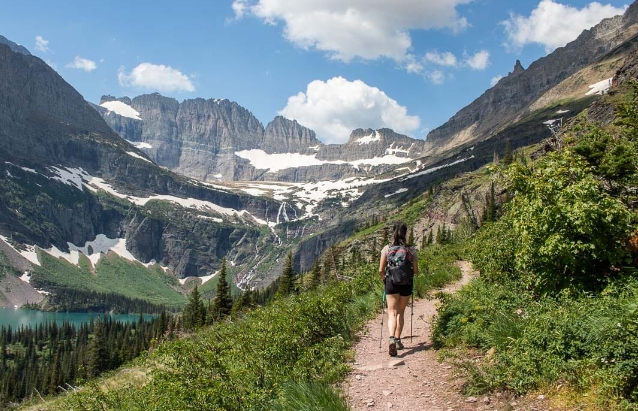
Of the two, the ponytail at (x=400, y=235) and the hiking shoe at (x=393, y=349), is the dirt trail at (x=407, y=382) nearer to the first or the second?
the hiking shoe at (x=393, y=349)

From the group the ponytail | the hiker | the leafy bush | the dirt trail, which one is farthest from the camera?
the ponytail

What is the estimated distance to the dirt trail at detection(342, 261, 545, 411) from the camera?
7191 millimetres

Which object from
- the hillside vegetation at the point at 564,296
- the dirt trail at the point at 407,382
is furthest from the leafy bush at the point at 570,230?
the dirt trail at the point at 407,382

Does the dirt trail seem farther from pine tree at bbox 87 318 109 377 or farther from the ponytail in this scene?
pine tree at bbox 87 318 109 377

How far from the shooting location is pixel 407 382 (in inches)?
340

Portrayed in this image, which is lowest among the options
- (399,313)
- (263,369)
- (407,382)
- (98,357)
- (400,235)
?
(98,357)

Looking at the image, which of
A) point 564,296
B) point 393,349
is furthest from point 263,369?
point 564,296

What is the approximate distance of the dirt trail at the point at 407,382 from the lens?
719 cm

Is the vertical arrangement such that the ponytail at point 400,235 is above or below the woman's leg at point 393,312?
above

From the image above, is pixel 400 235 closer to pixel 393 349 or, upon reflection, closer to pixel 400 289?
pixel 400 289

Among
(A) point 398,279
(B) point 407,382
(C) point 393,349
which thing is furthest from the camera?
(A) point 398,279

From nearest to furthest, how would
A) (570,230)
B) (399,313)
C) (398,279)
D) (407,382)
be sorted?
(407,382) → (570,230) → (398,279) → (399,313)

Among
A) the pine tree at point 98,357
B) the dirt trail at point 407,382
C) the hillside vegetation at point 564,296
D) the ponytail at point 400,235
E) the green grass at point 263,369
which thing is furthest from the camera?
the pine tree at point 98,357

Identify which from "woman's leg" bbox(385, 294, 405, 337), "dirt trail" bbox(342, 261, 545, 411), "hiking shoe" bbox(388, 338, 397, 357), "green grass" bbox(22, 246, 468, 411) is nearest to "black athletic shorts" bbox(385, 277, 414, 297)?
"woman's leg" bbox(385, 294, 405, 337)
